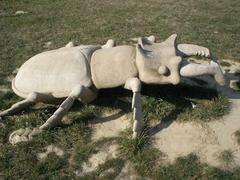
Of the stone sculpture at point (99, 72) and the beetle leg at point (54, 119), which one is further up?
the stone sculpture at point (99, 72)

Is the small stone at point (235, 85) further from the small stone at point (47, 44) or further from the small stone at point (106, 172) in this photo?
the small stone at point (47, 44)

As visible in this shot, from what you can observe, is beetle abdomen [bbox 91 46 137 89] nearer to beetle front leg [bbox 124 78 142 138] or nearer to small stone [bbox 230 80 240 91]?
beetle front leg [bbox 124 78 142 138]

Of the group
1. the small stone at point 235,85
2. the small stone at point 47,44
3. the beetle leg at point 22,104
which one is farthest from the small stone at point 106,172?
the small stone at point 47,44

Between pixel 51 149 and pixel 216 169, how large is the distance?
232 cm

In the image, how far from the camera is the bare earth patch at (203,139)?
572 centimetres

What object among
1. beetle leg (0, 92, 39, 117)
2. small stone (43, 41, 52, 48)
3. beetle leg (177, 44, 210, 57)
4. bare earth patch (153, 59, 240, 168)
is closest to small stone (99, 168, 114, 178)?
bare earth patch (153, 59, 240, 168)

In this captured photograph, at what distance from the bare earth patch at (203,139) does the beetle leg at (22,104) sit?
1924 millimetres

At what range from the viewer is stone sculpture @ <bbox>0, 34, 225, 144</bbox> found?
5.90 meters

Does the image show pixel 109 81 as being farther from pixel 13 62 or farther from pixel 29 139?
pixel 13 62

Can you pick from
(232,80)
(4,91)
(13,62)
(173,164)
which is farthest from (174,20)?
(173,164)

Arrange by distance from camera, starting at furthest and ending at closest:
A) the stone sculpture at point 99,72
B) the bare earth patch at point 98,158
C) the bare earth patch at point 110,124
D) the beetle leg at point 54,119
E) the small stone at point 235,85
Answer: the small stone at point 235,85 < the bare earth patch at point 110,124 < the beetle leg at point 54,119 < the stone sculpture at point 99,72 < the bare earth patch at point 98,158

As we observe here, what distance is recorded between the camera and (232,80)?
7.43 metres

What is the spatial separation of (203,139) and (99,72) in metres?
1.84

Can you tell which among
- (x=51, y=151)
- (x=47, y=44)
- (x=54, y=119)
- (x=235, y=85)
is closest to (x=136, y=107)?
(x=54, y=119)
